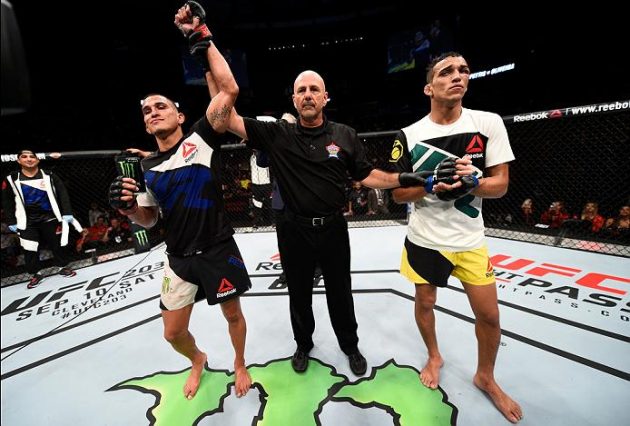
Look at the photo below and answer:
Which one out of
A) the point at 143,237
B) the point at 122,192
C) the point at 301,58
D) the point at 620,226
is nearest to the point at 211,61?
the point at 122,192

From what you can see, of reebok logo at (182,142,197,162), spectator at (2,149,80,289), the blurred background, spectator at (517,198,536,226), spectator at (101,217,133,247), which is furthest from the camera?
the blurred background

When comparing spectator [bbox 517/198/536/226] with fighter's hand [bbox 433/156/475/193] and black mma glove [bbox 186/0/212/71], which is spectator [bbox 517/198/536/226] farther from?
black mma glove [bbox 186/0/212/71]

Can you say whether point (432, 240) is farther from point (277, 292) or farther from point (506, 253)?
point (506, 253)

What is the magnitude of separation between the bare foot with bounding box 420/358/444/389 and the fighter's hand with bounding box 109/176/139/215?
6.12ft

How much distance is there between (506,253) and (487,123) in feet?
9.09

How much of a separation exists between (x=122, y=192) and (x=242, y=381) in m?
1.25

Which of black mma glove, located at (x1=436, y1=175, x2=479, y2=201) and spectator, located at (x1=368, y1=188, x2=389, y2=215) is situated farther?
spectator, located at (x1=368, y1=188, x2=389, y2=215)

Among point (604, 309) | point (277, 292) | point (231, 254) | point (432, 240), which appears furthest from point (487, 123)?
point (277, 292)

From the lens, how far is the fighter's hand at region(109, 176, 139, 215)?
1.30 metres

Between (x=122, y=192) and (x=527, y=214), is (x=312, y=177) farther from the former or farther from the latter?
(x=527, y=214)

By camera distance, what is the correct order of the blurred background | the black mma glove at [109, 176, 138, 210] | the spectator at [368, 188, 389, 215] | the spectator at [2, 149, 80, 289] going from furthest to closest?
the blurred background
the spectator at [368, 188, 389, 215]
the spectator at [2, 149, 80, 289]
the black mma glove at [109, 176, 138, 210]

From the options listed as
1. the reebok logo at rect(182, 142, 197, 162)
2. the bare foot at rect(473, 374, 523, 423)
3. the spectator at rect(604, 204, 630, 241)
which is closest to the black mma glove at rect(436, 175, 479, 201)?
the bare foot at rect(473, 374, 523, 423)

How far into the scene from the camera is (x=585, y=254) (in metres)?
3.27

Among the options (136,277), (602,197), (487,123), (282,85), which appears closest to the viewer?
(487,123)
